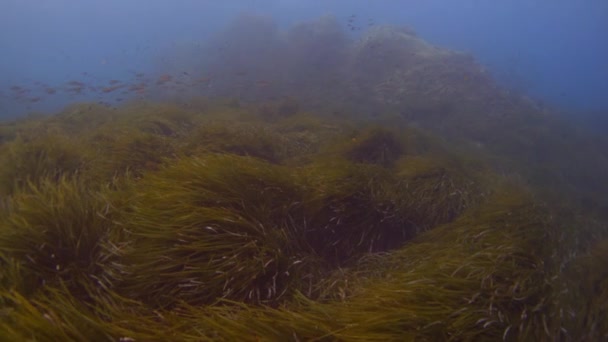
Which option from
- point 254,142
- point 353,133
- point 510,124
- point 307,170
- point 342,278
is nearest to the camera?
point 342,278

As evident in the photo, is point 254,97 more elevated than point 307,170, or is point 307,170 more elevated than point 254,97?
point 307,170

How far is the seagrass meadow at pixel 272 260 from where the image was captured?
82.9 inches

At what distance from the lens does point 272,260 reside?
280 cm

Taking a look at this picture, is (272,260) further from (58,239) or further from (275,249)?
(58,239)

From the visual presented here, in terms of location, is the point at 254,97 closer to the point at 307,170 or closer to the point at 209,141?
the point at 209,141

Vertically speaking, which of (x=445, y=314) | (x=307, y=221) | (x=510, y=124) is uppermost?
(x=445, y=314)

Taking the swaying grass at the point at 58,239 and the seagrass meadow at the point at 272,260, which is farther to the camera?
the swaying grass at the point at 58,239

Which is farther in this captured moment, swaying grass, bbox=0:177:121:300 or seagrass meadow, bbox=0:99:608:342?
swaying grass, bbox=0:177:121:300

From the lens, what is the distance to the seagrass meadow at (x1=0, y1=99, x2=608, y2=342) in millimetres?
2105

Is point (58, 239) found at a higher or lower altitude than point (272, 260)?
higher

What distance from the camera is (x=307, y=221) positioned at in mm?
3760

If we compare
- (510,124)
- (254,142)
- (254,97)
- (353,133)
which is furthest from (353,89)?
(254,142)

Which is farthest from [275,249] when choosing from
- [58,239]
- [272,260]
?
[58,239]

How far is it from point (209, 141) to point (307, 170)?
2282 mm
